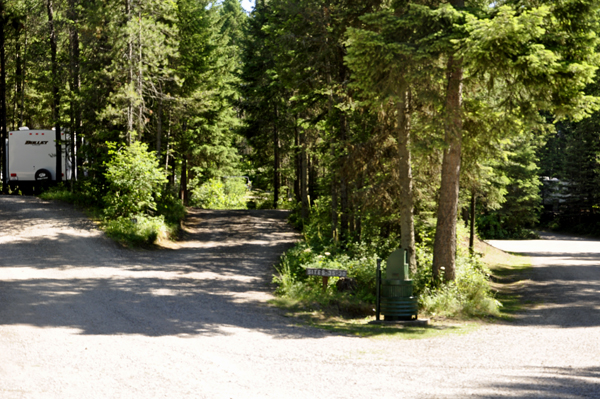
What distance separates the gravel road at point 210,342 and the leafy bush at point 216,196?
69.6 ft

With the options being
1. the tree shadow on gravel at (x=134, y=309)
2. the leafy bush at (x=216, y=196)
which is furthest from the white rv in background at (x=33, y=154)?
the tree shadow on gravel at (x=134, y=309)

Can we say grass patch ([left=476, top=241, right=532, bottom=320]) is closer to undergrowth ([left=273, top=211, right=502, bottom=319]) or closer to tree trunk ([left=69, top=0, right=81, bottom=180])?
undergrowth ([left=273, top=211, right=502, bottom=319])

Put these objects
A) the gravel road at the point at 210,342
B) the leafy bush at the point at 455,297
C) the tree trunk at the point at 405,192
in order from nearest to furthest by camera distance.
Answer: the gravel road at the point at 210,342
the leafy bush at the point at 455,297
the tree trunk at the point at 405,192

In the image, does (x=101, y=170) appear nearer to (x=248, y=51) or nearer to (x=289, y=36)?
(x=289, y=36)

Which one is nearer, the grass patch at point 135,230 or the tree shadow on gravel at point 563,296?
the tree shadow on gravel at point 563,296

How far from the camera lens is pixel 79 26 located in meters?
18.2

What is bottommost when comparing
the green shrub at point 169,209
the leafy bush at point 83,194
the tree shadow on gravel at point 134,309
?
the tree shadow on gravel at point 134,309

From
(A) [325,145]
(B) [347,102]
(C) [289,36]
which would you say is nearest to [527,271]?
(A) [325,145]

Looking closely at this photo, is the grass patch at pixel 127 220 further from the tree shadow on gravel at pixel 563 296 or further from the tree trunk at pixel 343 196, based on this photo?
the tree shadow on gravel at pixel 563 296

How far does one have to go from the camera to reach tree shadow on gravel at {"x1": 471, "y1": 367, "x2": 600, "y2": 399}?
5582 millimetres

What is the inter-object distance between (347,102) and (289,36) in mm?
2820

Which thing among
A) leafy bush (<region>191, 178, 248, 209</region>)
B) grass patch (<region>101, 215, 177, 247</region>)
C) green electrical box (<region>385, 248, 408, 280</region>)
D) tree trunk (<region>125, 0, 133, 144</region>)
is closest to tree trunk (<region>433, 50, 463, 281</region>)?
green electrical box (<region>385, 248, 408, 280</region>)

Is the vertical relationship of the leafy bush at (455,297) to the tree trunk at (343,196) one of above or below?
below

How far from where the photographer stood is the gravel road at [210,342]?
570 cm
